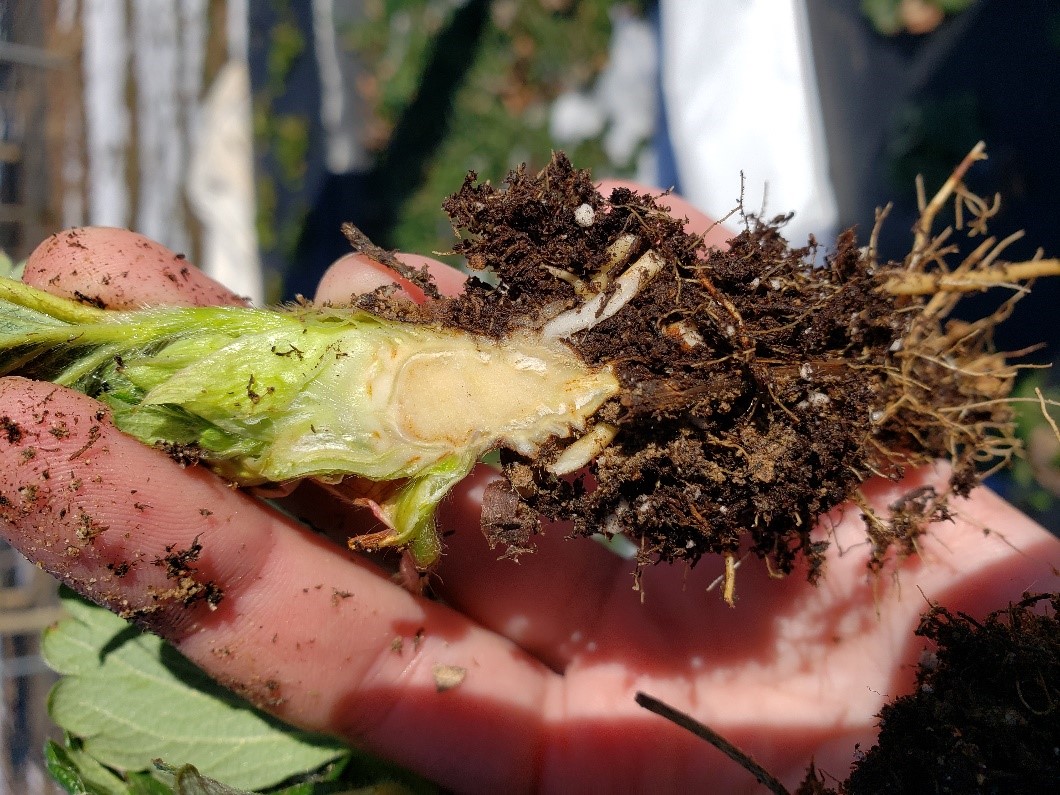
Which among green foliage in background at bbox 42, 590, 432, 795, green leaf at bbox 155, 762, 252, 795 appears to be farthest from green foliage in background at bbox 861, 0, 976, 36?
green leaf at bbox 155, 762, 252, 795

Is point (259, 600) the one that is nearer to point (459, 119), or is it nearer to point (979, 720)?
point (979, 720)

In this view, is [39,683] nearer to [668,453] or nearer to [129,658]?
[129,658]

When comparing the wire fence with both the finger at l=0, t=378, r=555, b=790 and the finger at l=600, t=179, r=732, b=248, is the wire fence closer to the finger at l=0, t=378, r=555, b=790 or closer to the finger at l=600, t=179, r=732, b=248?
the finger at l=0, t=378, r=555, b=790

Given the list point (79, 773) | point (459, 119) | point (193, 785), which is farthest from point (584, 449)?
point (459, 119)

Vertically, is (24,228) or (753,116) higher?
(753,116)

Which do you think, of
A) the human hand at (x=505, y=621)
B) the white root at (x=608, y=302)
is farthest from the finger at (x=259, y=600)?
the white root at (x=608, y=302)

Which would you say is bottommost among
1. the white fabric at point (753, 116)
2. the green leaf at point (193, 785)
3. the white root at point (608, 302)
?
the green leaf at point (193, 785)

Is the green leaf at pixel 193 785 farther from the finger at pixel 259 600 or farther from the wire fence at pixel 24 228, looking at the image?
the wire fence at pixel 24 228
